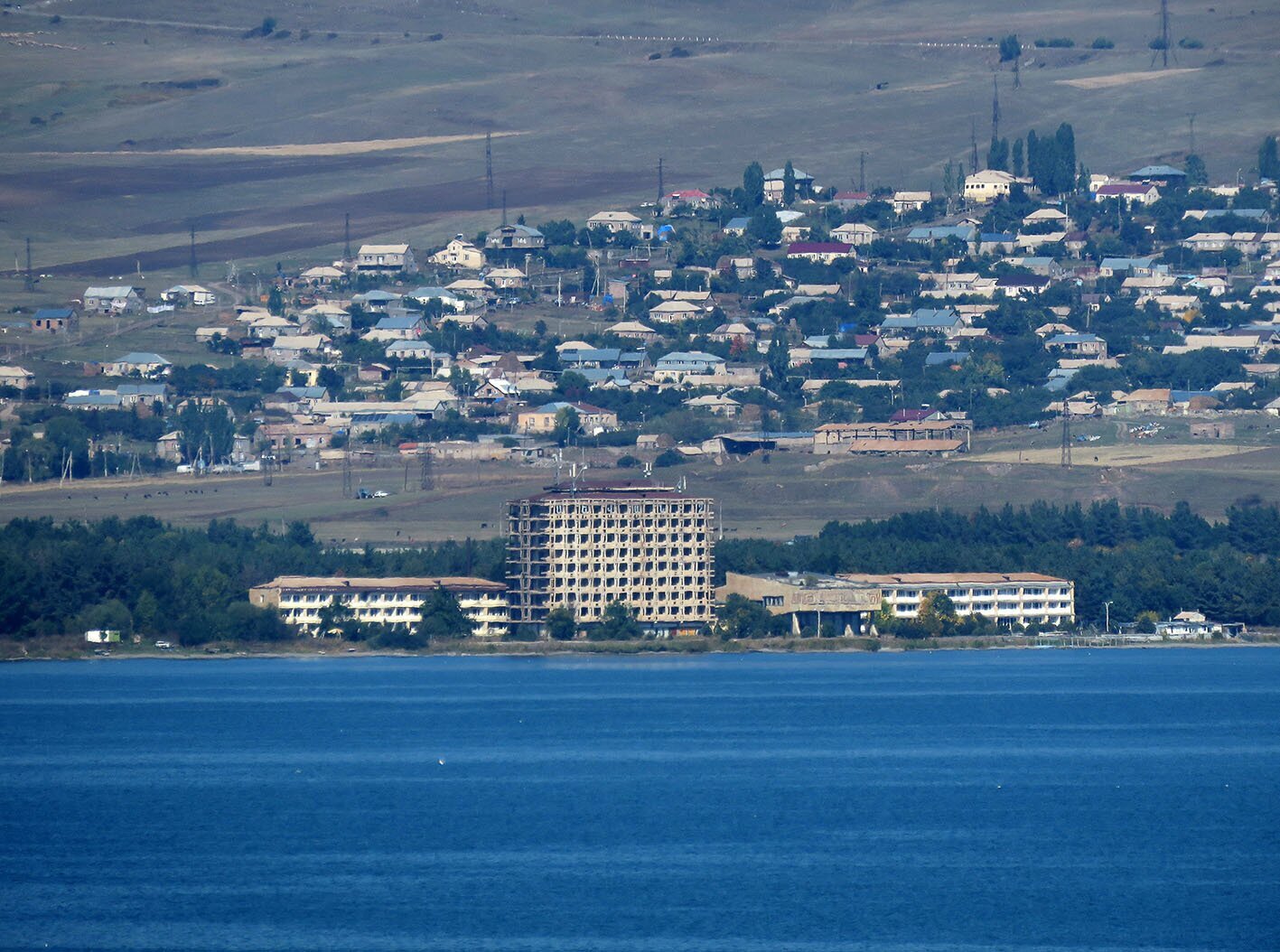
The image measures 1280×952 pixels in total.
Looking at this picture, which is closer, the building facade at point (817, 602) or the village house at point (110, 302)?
the building facade at point (817, 602)

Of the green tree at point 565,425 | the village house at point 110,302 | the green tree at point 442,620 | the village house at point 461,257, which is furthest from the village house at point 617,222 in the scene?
the green tree at point 442,620

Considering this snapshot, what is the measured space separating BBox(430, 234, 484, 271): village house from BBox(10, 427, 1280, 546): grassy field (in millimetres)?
52390

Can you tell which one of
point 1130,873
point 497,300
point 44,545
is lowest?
point 1130,873

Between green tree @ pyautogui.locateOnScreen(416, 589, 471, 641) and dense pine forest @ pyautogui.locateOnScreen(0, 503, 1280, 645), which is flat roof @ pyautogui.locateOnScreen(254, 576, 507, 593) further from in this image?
dense pine forest @ pyautogui.locateOnScreen(0, 503, 1280, 645)

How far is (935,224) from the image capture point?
179 meters

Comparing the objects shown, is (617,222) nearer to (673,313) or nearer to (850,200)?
(850,200)

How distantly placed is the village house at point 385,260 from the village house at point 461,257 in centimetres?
218

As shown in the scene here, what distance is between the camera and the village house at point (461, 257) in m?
176

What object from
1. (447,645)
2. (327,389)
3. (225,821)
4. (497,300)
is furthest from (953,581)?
(497,300)

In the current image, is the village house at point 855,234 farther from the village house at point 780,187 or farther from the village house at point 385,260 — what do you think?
the village house at point 385,260

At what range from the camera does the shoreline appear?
281 ft

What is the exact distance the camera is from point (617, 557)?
→ 88000 mm

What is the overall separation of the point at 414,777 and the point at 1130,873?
740 inches

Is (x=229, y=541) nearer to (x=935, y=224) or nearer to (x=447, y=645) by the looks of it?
(x=447, y=645)
